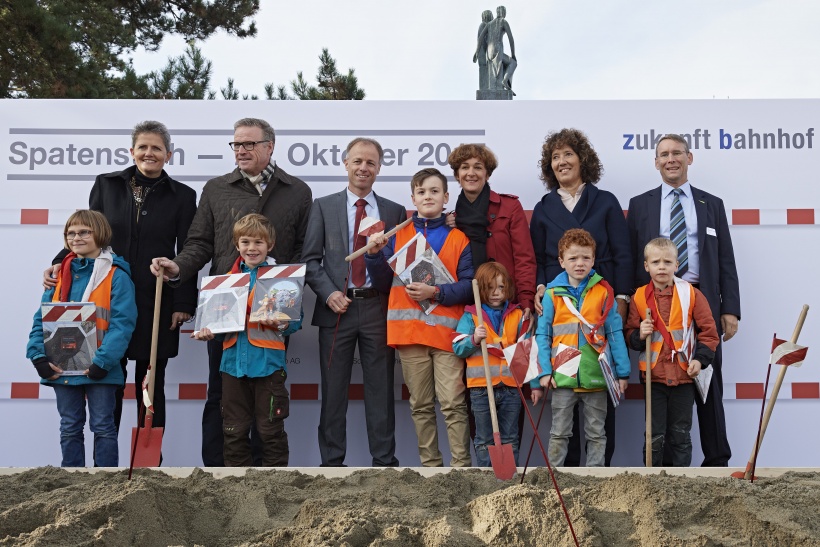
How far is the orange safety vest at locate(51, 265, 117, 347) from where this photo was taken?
4910 mm

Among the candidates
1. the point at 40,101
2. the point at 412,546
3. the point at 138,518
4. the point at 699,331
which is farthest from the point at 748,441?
the point at 40,101

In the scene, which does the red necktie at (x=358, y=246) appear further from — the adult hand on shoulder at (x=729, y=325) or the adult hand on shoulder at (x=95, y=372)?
the adult hand on shoulder at (x=729, y=325)

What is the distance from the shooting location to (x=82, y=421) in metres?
4.91

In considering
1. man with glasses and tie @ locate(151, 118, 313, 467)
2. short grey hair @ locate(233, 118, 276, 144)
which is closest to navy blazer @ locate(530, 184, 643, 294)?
man with glasses and tie @ locate(151, 118, 313, 467)

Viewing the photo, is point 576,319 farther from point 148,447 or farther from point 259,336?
point 148,447

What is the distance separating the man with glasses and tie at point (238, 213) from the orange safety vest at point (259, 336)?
0.32m

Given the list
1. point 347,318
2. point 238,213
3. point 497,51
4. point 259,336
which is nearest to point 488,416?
point 347,318

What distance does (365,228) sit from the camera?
517cm

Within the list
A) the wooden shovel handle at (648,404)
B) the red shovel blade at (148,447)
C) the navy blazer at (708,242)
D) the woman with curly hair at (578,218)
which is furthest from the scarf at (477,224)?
the red shovel blade at (148,447)

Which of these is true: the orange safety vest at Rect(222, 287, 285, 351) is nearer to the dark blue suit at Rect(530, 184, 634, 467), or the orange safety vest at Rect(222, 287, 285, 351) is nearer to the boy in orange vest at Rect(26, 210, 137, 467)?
the boy in orange vest at Rect(26, 210, 137, 467)

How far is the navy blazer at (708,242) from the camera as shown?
5266mm

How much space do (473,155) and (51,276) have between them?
249 cm

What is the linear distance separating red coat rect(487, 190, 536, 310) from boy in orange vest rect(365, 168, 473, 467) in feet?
0.63

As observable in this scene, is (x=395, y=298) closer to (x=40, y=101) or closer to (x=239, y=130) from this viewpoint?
(x=239, y=130)
